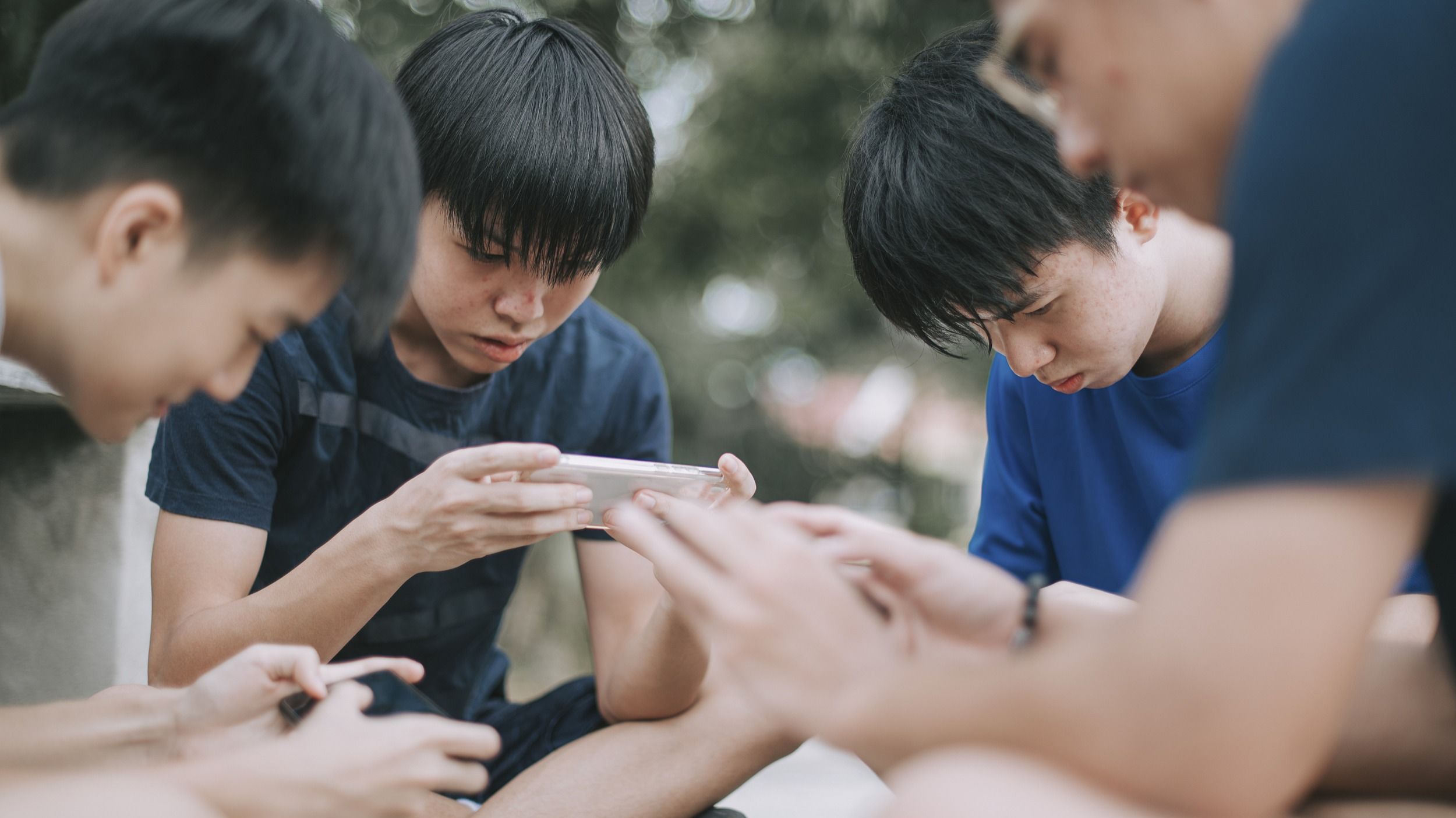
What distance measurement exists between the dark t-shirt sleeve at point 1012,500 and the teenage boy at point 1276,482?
1249mm

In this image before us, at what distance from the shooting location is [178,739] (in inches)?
56.6

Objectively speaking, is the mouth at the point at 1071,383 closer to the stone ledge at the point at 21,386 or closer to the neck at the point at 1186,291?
the neck at the point at 1186,291

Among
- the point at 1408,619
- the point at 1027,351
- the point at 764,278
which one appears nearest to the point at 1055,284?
the point at 1027,351

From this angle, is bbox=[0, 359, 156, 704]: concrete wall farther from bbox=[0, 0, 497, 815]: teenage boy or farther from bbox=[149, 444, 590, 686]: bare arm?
bbox=[0, 0, 497, 815]: teenage boy

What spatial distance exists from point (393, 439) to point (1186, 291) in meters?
1.49

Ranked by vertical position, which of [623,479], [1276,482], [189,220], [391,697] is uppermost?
[189,220]

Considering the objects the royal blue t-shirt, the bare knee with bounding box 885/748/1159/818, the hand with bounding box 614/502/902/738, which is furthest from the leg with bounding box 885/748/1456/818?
the royal blue t-shirt

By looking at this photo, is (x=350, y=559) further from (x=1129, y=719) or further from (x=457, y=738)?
(x=1129, y=719)

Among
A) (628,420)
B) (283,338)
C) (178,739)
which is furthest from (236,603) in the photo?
(628,420)

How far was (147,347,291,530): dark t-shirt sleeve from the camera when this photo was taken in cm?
188

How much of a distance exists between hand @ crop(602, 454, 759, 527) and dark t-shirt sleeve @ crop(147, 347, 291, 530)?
0.63 m

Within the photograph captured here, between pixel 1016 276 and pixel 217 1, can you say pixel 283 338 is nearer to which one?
pixel 217 1

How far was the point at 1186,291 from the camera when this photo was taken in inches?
79.0

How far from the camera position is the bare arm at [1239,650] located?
0.83 metres
